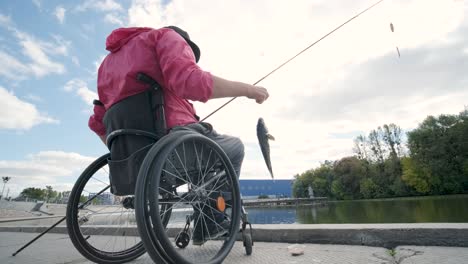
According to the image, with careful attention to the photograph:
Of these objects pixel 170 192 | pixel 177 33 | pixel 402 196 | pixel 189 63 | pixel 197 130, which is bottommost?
pixel 402 196

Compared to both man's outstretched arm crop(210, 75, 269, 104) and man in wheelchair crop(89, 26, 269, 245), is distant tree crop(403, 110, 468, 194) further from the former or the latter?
man in wheelchair crop(89, 26, 269, 245)

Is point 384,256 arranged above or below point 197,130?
below

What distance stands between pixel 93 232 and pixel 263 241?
142 centimetres

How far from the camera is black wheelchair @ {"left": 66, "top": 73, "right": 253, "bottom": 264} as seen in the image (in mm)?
1200

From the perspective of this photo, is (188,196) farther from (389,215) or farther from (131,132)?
(389,215)

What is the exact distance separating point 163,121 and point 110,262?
1048 millimetres

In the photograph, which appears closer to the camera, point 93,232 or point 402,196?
point 93,232

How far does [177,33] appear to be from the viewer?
5.55 ft

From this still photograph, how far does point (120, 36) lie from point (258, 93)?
3.08 feet

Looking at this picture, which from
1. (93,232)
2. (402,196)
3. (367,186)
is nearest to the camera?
(93,232)

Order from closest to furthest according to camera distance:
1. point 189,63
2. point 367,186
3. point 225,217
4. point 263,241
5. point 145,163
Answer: point 145,163 < point 189,63 < point 225,217 < point 263,241 < point 367,186

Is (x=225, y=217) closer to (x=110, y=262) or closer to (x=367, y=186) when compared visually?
(x=110, y=262)

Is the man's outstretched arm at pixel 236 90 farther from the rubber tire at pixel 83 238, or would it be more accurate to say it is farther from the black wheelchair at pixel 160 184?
the rubber tire at pixel 83 238

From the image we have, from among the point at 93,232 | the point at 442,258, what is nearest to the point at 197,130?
the point at 93,232
